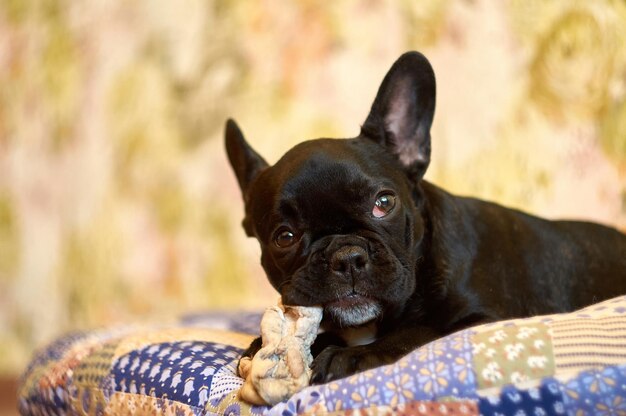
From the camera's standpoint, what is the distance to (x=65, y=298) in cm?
499

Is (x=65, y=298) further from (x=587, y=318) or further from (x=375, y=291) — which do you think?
(x=587, y=318)

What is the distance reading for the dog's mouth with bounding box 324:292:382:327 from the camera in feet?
6.24

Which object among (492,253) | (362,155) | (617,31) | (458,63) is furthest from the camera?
(458,63)

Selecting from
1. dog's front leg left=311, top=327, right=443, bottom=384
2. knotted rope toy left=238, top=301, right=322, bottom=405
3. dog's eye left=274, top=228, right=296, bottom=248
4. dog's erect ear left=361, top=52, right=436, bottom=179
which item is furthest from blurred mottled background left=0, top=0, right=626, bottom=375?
knotted rope toy left=238, top=301, right=322, bottom=405

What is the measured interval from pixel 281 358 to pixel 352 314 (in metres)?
0.27

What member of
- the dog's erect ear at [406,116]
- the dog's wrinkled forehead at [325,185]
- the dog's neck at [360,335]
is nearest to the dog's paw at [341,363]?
the dog's neck at [360,335]

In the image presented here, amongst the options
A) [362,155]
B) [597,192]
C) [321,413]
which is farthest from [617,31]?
[321,413]

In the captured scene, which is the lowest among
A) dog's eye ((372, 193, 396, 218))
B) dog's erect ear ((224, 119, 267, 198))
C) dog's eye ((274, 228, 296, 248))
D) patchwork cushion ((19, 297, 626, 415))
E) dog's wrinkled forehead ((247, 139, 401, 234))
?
patchwork cushion ((19, 297, 626, 415))

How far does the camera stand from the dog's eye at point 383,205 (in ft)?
6.70

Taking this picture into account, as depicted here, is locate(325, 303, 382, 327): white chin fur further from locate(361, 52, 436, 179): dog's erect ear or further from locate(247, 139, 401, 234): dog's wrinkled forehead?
locate(361, 52, 436, 179): dog's erect ear

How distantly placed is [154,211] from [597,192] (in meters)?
2.47

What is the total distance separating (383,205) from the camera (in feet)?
6.75

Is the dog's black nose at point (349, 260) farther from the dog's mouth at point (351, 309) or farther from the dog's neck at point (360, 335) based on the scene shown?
the dog's neck at point (360, 335)

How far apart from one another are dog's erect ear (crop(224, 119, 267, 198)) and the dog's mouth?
2.43ft
